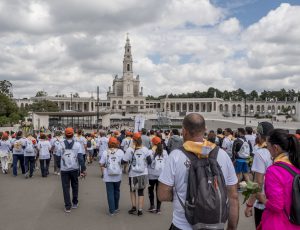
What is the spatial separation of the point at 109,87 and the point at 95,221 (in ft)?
541

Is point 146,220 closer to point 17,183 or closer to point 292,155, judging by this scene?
point 292,155

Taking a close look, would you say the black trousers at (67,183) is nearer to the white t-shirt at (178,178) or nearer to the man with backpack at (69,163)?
the man with backpack at (69,163)

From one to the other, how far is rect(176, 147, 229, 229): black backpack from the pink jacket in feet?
1.55

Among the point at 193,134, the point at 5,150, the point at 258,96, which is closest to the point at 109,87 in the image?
the point at 258,96

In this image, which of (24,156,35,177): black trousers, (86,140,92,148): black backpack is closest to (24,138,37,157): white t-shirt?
(24,156,35,177): black trousers

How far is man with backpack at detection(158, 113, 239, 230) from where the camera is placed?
3076 mm

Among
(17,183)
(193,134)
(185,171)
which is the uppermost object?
(193,134)

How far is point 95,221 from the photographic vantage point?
24.7ft

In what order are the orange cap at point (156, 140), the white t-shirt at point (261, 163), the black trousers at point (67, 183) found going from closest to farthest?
1. the white t-shirt at point (261, 163)
2. the black trousers at point (67, 183)
3. the orange cap at point (156, 140)

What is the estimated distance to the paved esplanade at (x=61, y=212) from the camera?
23.7ft

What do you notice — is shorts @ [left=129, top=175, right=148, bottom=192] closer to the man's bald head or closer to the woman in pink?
the woman in pink

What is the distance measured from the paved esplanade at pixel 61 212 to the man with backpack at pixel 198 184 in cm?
400

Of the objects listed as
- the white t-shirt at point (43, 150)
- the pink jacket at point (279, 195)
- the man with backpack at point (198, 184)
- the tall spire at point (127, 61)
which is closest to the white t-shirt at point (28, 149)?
the white t-shirt at point (43, 150)

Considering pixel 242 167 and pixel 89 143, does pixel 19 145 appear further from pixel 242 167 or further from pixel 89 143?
pixel 242 167
